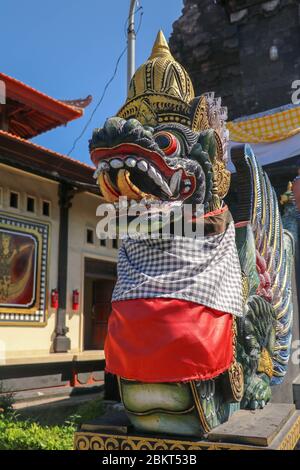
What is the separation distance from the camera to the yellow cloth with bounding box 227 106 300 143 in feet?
27.8

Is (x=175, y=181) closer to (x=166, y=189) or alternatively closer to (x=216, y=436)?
(x=166, y=189)

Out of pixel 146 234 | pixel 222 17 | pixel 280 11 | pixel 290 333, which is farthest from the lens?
pixel 222 17

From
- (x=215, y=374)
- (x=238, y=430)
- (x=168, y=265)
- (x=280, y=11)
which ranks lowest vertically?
(x=238, y=430)

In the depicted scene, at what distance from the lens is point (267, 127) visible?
8820 mm

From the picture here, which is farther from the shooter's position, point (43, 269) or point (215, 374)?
point (43, 269)

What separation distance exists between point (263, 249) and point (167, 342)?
5.58ft

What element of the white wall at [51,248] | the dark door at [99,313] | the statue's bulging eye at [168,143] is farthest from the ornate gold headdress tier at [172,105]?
the dark door at [99,313]

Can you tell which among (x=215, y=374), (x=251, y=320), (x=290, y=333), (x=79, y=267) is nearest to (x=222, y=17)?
(x=79, y=267)

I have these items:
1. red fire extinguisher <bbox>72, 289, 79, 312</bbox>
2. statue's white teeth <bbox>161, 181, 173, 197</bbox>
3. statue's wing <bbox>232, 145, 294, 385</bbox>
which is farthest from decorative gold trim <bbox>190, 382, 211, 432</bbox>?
red fire extinguisher <bbox>72, 289, 79, 312</bbox>

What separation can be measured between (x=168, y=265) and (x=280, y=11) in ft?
31.0

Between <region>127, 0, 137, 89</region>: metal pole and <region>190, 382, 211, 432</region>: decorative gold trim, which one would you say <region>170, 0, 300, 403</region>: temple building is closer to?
<region>127, 0, 137, 89</region>: metal pole
